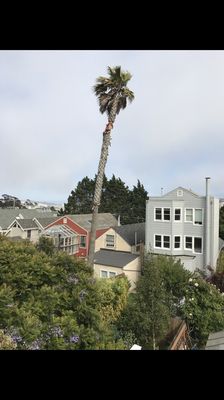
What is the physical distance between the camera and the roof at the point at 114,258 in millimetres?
9324

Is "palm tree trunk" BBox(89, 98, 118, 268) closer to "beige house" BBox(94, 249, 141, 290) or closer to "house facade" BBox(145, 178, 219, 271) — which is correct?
"beige house" BBox(94, 249, 141, 290)

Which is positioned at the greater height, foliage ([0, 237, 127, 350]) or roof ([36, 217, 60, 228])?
roof ([36, 217, 60, 228])

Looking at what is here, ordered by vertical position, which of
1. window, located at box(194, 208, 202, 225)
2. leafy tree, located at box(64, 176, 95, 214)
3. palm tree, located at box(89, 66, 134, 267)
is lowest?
window, located at box(194, 208, 202, 225)

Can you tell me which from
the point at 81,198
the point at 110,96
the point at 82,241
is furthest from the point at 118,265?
the point at 110,96

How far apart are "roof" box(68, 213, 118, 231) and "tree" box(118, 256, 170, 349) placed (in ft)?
17.3

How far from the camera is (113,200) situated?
11.3 meters

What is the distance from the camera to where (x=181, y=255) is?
10453 mm

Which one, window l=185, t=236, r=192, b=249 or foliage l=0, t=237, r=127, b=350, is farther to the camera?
window l=185, t=236, r=192, b=249

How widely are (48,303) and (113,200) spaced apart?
8815 mm

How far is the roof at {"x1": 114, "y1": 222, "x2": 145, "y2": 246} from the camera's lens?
11.3 meters

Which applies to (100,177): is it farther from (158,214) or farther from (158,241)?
(158,241)

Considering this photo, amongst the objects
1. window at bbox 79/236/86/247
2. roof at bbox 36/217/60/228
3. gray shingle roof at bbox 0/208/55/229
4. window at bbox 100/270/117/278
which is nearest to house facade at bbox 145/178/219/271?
window at bbox 100/270/117/278
